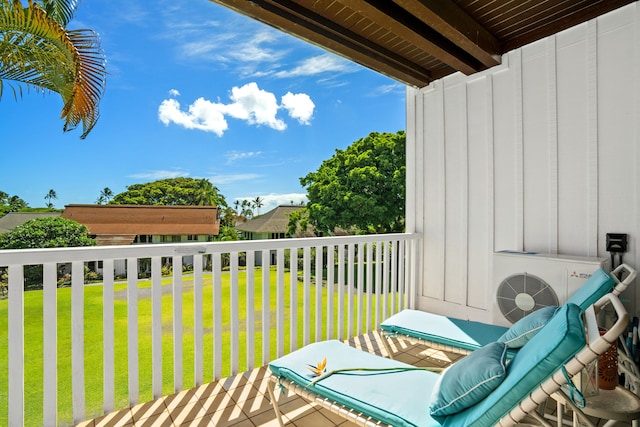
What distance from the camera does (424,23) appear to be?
318 centimetres

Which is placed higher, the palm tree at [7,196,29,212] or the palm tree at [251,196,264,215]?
the palm tree at [251,196,264,215]

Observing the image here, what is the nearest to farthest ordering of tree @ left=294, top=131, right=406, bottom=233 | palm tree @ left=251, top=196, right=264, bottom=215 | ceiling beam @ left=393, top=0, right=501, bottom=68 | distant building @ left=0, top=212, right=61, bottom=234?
ceiling beam @ left=393, top=0, right=501, bottom=68 < distant building @ left=0, top=212, right=61, bottom=234 < tree @ left=294, top=131, right=406, bottom=233 < palm tree @ left=251, top=196, right=264, bottom=215

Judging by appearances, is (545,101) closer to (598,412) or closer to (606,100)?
(606,100)

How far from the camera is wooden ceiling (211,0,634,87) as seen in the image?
→ 2.82m

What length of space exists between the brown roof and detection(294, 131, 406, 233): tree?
428 inches

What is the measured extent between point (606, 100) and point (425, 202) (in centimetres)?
208

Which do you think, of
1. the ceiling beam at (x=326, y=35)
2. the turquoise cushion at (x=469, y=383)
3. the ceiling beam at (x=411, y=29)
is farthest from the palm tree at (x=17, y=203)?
the turquoise cushion at (x=469, y=383)

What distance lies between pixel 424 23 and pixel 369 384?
308 centimetres

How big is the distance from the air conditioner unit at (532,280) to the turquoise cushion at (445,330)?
0.40 m

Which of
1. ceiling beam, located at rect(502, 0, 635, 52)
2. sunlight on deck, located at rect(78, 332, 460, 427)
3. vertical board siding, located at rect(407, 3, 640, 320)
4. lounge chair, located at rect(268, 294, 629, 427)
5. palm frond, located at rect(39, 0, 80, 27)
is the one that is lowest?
sunlight on deck, located at rect(78, 332, 460, 427)

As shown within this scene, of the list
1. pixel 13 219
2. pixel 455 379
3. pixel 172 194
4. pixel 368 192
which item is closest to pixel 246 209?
pixel 172 194

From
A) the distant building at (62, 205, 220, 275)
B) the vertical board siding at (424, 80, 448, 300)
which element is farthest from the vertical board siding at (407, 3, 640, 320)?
the distant building at (62, 205, 220, 275)

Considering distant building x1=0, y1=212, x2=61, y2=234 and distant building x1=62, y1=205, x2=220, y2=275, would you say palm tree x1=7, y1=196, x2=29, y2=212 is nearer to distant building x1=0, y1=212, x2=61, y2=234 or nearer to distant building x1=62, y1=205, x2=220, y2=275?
distant building x1=0, y1=212, x2=61, y2=234

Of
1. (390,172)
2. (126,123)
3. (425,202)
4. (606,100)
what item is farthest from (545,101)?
(126,123)
